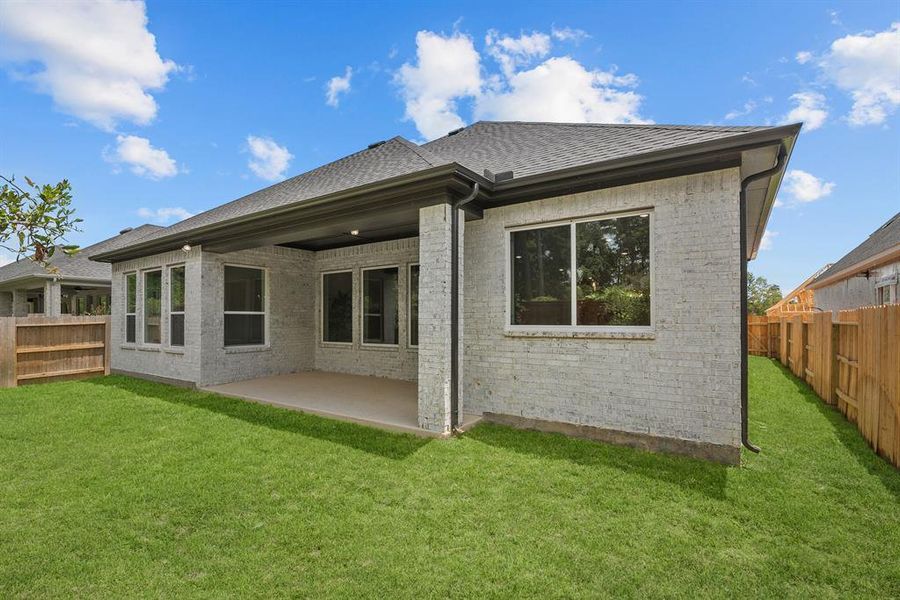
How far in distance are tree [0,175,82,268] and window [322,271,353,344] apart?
7.83 m

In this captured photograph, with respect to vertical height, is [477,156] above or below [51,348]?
above

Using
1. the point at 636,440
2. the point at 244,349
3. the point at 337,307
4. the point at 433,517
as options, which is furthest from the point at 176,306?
the point at 636,440

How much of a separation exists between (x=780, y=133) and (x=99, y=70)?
6.90 metres

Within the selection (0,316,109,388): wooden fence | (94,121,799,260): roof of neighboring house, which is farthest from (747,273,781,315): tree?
(0,316,109,388): wooden fence

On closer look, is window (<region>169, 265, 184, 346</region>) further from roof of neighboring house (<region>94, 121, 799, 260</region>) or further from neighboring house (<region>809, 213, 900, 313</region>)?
neighboring house (<region>809, 213, 900, 313</region>)

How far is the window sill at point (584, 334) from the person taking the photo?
195 inches

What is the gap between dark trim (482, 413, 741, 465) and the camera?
14.9 feet

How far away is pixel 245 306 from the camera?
9.41 metres

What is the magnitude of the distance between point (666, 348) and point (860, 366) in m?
3.19

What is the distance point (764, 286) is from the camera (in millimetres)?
49469

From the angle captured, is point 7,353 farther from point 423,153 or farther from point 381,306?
point 423,153

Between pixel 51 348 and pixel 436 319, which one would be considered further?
pixel 51 348

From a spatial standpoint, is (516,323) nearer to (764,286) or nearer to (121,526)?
(121,526)

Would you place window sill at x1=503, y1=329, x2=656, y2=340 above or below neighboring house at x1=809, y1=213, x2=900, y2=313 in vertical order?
below
